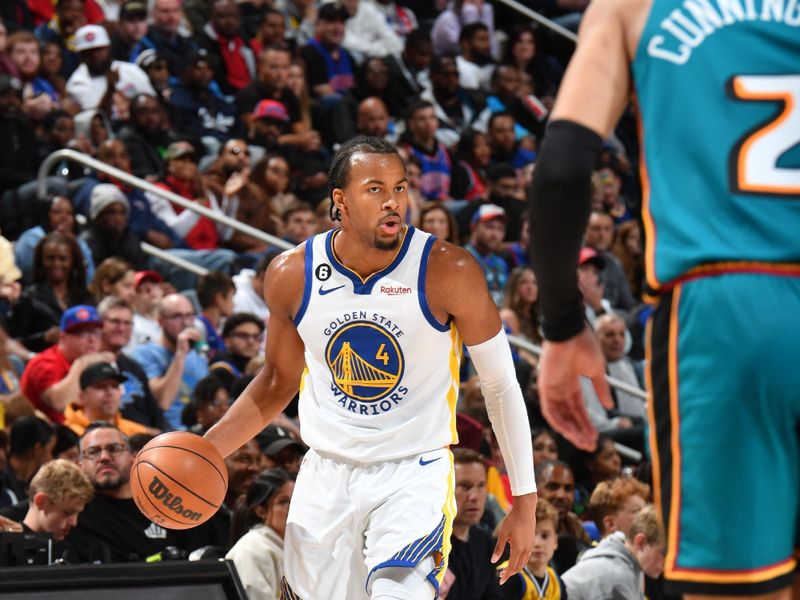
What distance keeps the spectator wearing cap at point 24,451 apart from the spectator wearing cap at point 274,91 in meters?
6.40

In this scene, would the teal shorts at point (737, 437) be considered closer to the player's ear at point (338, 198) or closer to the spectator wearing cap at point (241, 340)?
the player's ear at point (338, 198)

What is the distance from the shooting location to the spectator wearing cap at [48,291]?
9492 millimetres

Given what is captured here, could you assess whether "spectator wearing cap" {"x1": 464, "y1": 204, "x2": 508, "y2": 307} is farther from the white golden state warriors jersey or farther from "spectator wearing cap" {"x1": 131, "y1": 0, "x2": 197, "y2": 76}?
the white golden state warriors jersey

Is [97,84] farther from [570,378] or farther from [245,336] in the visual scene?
[570,378]

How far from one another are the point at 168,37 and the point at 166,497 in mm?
9593

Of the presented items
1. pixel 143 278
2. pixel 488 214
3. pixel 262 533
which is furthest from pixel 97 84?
pixel 262 533

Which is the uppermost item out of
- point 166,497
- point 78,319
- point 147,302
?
point 166,497

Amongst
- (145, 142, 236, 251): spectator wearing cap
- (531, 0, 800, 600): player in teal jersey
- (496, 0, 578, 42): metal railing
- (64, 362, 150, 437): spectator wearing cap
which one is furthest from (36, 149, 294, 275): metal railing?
(531, 0, 800, 600): player in teal jersey

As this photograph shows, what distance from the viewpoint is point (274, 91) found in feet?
45.3

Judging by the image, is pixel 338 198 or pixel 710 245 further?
pixel 338 198

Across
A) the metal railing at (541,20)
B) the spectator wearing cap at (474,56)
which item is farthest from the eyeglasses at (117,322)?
the metal railing at (541,20)

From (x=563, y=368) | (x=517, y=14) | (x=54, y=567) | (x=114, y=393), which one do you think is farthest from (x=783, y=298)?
(x=517, y=14)

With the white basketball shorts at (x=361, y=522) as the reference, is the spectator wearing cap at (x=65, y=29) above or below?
below

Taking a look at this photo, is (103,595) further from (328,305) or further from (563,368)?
(563,368)
